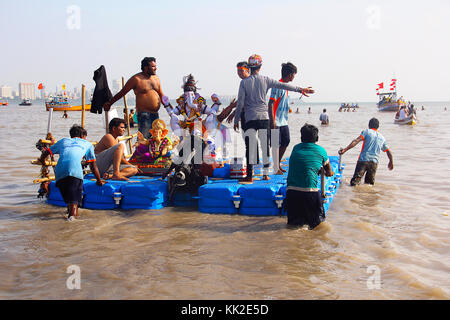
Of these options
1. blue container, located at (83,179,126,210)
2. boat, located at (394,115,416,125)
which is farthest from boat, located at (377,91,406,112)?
blue container, located at (83,179,126,210)

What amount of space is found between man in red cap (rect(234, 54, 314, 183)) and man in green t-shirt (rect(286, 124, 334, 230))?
1.15 m

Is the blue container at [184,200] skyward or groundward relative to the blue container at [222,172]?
Answer: groundward

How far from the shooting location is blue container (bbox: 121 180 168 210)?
7332 mm

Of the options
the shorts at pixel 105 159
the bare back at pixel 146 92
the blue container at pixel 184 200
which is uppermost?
the bare back at pixel 146 92

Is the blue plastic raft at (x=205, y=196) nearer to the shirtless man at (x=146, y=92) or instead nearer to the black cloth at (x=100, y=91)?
the shirtless man at (x=146, y=92)

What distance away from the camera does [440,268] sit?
4.88 meters

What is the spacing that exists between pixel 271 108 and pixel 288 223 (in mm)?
2436

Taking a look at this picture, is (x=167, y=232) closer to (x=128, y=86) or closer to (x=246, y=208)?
(x=246, y=208)

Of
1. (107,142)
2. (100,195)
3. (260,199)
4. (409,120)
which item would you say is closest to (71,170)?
(100,195)

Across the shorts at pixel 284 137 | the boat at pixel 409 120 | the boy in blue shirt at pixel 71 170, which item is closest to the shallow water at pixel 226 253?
the boy in blue shirt at pixel 71 170

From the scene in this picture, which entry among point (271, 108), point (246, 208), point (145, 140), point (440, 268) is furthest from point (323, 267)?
point (145, 140)

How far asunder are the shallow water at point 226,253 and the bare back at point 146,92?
2.50 meters

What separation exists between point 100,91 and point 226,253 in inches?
219

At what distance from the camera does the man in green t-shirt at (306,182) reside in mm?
5973
